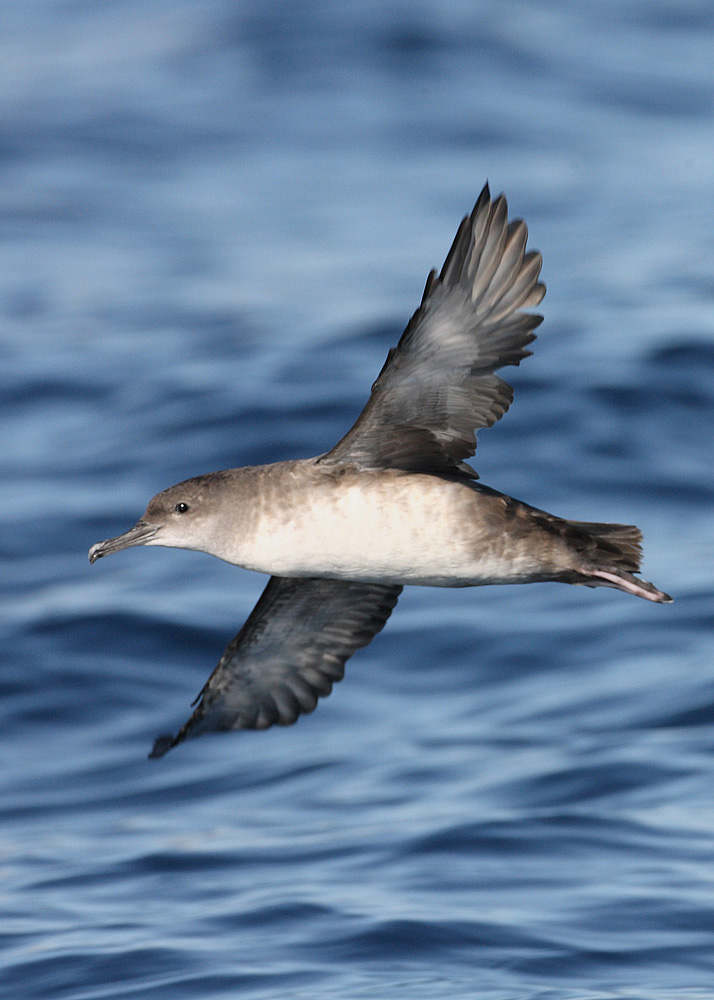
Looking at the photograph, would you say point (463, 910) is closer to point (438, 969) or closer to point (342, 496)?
point (438, 969)

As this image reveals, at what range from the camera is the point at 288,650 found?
8258 mm

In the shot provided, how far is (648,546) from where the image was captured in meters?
14.7

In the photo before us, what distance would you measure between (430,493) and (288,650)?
182 centimetres

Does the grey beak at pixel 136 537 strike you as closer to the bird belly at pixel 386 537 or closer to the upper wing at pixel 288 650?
the bird belly at pixel 386 537

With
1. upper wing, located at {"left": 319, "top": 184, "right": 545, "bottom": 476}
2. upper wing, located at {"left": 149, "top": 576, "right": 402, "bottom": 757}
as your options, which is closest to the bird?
upper wing, located at {"left": 319, "top": 184, "right": 545, "bottom": 476}

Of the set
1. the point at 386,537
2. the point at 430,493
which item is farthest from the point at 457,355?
the point at 386,537

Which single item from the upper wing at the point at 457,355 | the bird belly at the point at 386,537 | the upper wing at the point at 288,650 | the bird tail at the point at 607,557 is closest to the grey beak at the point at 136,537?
the bird belly at the point at 386,537

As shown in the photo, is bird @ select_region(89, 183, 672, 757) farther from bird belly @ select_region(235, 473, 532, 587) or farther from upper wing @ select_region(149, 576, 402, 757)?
upper wing @ select_region(149, 576, 402, 757)

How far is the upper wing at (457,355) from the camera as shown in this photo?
21.2 feet

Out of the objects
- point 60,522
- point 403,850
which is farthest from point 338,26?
point 403,850

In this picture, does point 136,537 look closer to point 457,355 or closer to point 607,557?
point 457,355

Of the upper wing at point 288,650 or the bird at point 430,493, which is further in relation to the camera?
the upper wing at point 288,650

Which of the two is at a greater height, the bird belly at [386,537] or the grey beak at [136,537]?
the grey beak at [136,537]

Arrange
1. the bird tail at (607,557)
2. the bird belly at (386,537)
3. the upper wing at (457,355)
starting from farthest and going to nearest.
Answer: the bird tail at (607,557), the bird belly at (386,537), the upper wing at (457,355)
